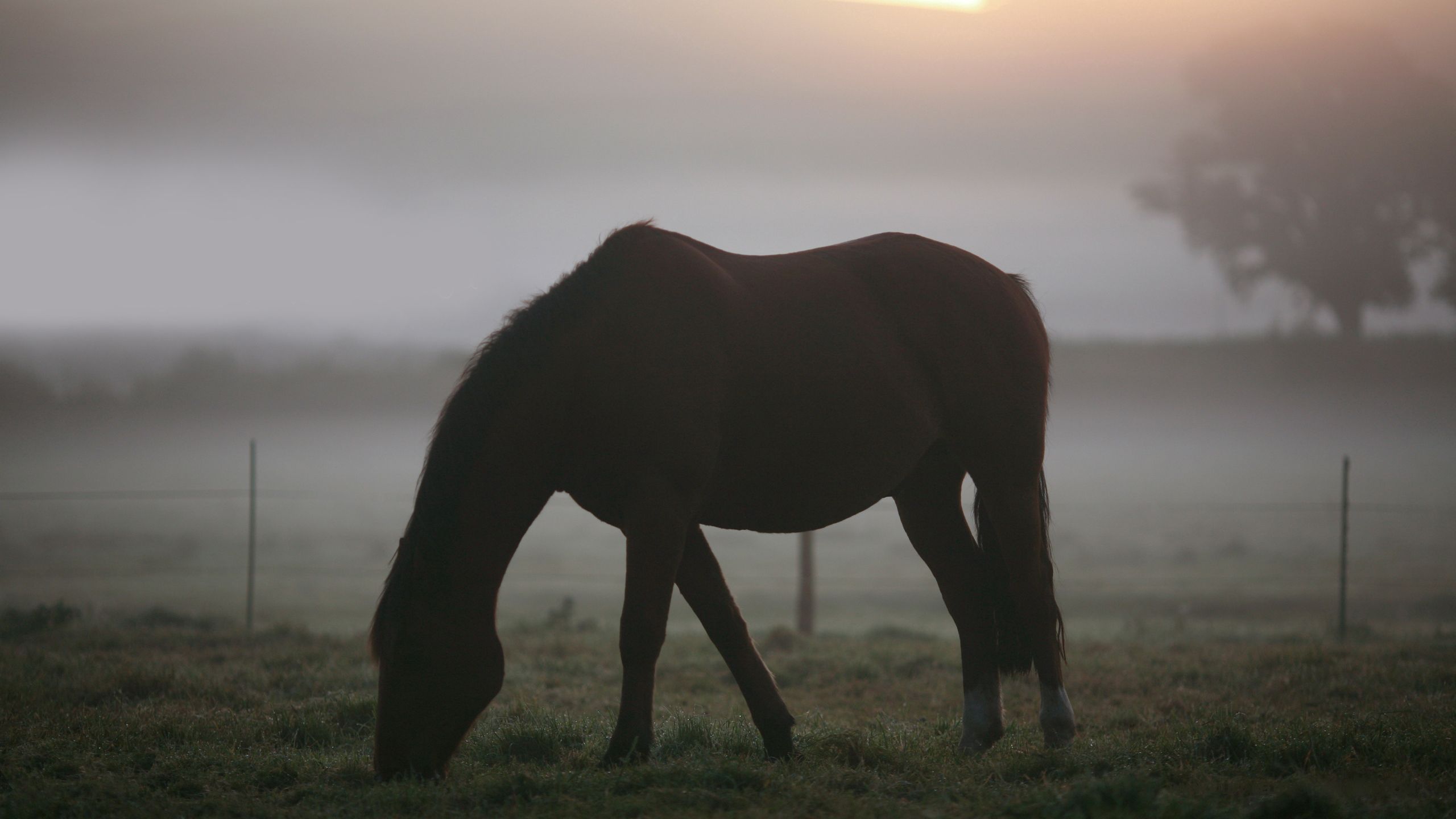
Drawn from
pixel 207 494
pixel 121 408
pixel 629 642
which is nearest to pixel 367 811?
pixel 629 642

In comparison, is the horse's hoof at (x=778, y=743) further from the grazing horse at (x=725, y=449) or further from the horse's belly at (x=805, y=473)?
the horse's belly at (x=805, y=473)

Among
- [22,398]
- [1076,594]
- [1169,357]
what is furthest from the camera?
[1169,357]

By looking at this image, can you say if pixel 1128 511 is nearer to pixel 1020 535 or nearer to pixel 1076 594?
pixel 1076 594

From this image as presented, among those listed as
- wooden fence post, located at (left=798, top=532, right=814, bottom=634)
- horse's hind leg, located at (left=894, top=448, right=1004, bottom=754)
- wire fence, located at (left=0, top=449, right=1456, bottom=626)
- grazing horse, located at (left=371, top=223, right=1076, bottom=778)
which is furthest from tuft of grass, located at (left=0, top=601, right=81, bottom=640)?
horse's hind leg, located at (left=894, top=448, right=1004, bottom=754)

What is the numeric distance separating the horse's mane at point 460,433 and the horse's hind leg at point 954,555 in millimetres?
1817

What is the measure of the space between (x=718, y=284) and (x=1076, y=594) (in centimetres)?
1432

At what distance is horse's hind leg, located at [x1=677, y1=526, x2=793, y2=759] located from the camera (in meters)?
3.97

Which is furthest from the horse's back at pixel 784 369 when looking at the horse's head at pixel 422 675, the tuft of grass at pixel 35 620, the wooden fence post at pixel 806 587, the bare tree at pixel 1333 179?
the bare tree at pixel 1333 179

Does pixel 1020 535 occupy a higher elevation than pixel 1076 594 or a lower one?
higher

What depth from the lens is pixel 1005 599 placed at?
4.55m

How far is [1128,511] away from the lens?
24.7 metres

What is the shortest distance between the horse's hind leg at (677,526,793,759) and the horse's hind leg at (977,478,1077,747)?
1.17 metres

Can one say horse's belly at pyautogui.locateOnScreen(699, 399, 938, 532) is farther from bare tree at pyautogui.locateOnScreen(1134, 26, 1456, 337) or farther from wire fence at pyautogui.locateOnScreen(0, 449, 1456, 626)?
bare tree at pyautogui.locateOnScreen(1134, 26, 1456, 337)

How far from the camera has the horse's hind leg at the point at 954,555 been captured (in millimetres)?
4504
